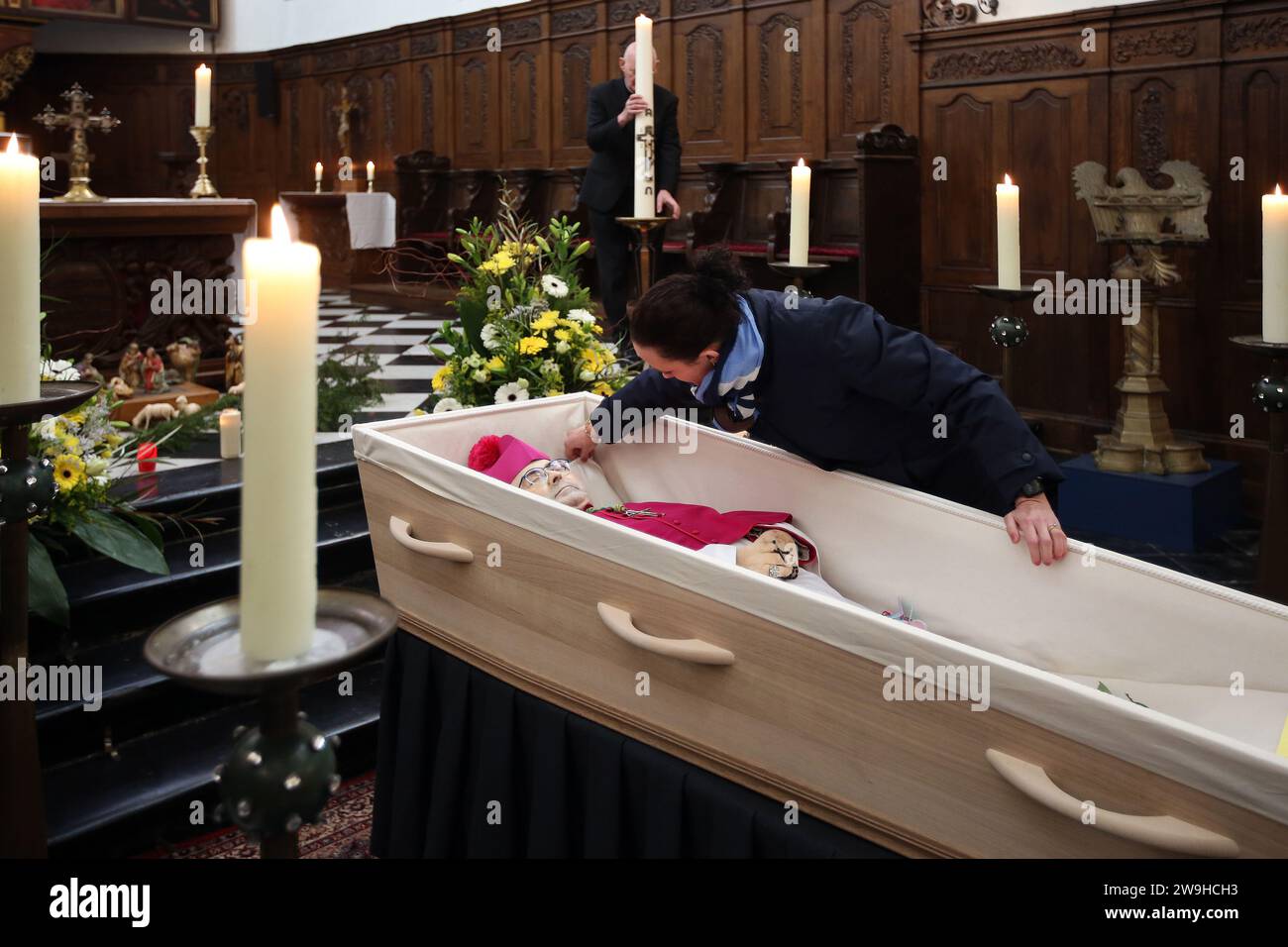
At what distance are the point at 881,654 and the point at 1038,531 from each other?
58cm

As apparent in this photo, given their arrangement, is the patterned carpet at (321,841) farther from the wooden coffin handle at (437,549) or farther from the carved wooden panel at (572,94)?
the carved wooden panel at (572,94)

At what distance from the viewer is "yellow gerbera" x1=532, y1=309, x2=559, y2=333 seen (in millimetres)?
3285

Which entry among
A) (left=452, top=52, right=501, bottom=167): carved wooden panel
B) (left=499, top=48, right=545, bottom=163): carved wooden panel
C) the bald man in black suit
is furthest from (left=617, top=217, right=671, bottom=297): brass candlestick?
(left=452, top=52, right=501, bottom=167): carved wooden panel

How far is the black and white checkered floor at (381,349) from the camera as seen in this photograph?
176 inches

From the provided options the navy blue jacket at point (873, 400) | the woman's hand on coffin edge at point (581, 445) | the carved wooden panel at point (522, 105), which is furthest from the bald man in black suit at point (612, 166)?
the carved wooden panel at point (522, 105)

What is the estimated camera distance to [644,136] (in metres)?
2.82

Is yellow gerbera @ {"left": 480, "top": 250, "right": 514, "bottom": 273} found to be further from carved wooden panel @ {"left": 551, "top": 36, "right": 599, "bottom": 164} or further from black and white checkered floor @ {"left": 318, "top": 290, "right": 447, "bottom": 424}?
carved wooden panel @ {"left": 551, "top": 36, "right": 599, "bottom": 164}

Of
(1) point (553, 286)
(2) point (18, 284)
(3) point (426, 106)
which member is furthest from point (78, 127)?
(3) point (426, 106)

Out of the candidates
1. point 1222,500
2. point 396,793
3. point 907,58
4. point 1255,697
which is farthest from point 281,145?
point 1255,697

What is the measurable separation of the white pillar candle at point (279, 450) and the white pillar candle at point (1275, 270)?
6.10 ft

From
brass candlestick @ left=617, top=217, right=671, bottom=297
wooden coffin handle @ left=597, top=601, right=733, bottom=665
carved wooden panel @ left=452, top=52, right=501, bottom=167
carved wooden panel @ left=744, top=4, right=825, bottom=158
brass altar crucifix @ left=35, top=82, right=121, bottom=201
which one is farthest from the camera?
carved wooden panel @ left=452, top=52, right=501, bottom=167

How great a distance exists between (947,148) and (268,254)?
18.8ft

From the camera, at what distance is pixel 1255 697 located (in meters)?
1.65

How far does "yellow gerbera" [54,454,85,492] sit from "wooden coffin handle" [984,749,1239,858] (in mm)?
2259
